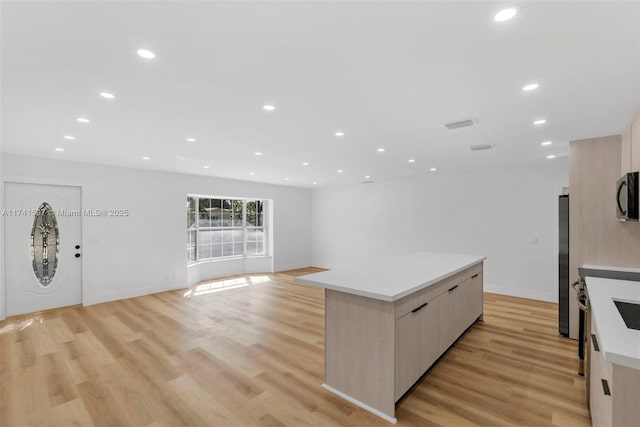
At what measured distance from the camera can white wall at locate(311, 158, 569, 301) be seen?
5.27 metres

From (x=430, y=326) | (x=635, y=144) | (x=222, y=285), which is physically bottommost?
(x=222, y=285)

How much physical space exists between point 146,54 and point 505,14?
1941mm

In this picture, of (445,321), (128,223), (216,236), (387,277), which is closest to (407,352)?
(387,277)

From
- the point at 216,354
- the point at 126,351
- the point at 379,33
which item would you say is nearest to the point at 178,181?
the point at 126,351

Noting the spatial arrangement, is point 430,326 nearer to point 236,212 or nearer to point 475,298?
point 475,298

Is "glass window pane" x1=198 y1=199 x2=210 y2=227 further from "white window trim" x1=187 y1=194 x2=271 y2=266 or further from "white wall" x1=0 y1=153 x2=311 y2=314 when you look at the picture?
"white wall" x1=0 y1=153 x2=311 y2=314

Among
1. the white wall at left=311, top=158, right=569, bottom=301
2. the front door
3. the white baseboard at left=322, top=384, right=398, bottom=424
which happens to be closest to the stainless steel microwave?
the white baseboard at left=322, top=384, right=398, bottom=424

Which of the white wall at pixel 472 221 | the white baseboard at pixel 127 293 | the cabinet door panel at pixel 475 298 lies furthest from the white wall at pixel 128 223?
the cabinet door panel at pixel 475 298

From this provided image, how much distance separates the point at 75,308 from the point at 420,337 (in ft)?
18.1

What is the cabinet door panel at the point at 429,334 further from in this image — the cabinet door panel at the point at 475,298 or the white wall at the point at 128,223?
the white wall at the point at 128,223

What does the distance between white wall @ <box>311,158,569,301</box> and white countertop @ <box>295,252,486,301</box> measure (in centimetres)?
274

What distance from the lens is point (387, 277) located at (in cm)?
260

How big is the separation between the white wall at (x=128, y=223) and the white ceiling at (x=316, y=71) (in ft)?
4.01

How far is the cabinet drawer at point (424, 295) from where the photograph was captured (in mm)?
2195
